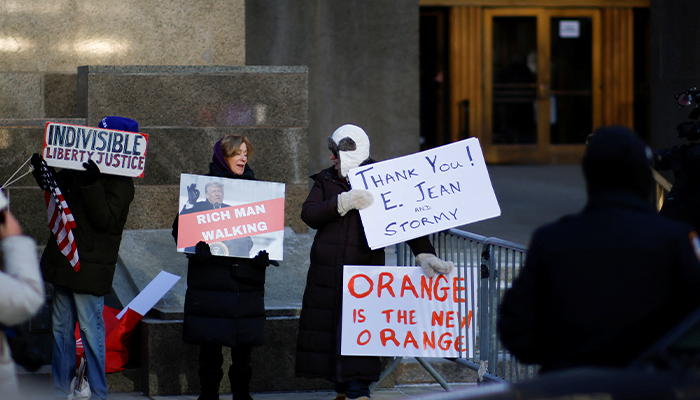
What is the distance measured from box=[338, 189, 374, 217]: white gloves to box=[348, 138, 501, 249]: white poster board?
0.06m

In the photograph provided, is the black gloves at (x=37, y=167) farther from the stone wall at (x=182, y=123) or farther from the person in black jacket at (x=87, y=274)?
the stone wall at (x=182, y=123)

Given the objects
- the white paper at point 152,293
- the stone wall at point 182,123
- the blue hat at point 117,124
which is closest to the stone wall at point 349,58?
the stone wall at point 182,123

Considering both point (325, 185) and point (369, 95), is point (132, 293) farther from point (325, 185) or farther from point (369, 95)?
point (369, 95)

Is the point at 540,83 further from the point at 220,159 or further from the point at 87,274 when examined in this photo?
the point at 87,274

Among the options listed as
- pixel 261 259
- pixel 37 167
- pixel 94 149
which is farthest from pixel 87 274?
pixel 261 259

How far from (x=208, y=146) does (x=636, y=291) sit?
19.3 ft

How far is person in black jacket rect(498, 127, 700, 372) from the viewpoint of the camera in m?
2.96

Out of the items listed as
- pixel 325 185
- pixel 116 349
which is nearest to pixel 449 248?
pixel 325 185

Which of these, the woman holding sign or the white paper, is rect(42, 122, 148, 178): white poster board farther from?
the woman holding sign

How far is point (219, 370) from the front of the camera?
5.95 metres

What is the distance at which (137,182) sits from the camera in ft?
27.1

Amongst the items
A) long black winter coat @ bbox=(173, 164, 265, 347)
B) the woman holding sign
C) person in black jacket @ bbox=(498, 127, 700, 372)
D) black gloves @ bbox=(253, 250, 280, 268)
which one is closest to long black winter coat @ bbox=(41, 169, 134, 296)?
long black winter coat @ bbox=(173, 164, 265, 347)

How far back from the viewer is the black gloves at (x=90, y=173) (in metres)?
6.01

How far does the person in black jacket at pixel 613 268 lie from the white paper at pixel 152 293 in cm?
405
